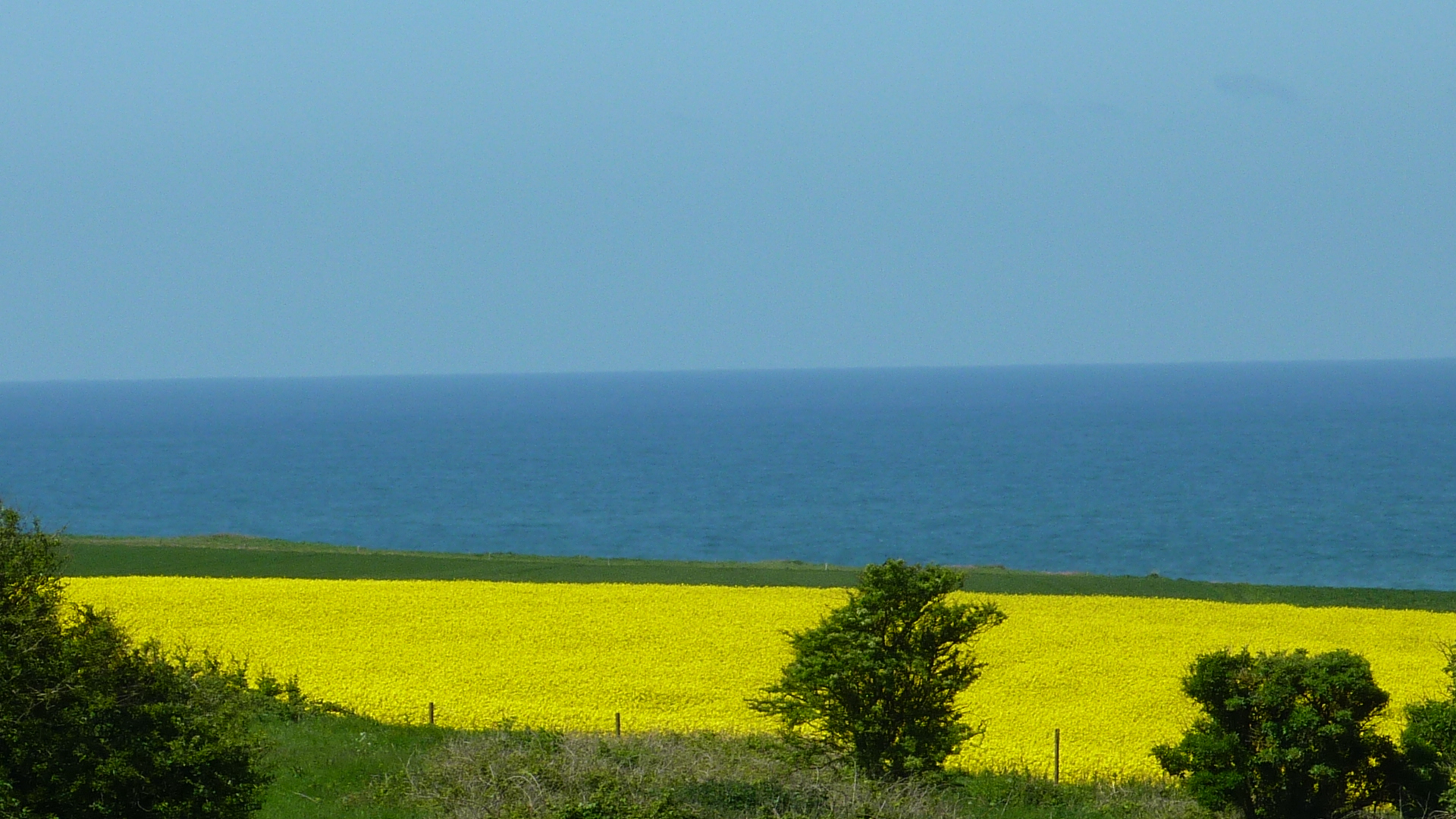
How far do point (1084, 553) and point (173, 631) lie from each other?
66037 mm

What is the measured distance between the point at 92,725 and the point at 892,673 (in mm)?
11487

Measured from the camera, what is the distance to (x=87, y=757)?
50.7 ft

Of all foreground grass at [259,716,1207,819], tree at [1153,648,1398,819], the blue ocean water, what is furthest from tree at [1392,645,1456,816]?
the blue ocean water

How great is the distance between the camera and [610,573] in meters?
53.8

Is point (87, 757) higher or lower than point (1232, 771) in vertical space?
higher

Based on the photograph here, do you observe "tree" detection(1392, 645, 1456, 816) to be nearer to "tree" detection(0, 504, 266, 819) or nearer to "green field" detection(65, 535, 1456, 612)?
"tree" detection(0, 504, 266, 819)

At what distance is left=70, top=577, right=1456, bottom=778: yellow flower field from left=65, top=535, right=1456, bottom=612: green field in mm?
3323

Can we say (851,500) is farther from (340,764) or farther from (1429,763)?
(1429,763)

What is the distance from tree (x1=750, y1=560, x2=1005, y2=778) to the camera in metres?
21.5

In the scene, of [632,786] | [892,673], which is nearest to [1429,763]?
[892,673]

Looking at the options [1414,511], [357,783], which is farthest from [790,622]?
[1414,511]

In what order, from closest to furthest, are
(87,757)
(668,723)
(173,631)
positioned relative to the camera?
(87,757) → (668,723) → (173,631)

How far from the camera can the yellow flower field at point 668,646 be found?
30.4 metres

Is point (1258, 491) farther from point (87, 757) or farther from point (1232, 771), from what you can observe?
point (87, 757)
